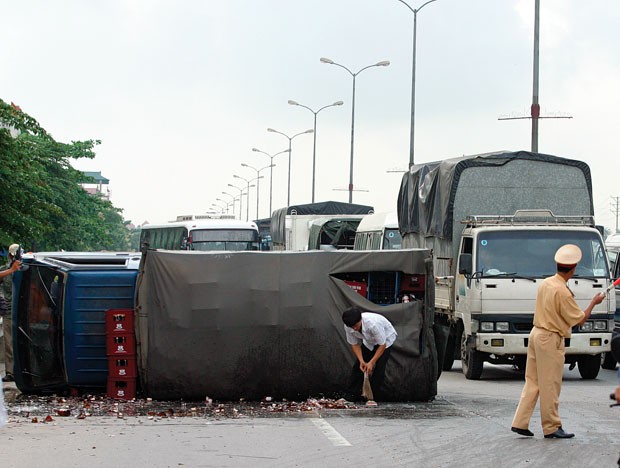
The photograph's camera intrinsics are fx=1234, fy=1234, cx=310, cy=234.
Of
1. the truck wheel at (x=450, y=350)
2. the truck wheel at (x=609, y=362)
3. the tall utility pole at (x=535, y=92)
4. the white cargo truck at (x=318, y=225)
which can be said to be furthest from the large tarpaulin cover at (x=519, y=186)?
the white cargo truck at (x=318, y=225)

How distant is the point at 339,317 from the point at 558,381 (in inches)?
161

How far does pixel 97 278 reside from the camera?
1456 centimetres

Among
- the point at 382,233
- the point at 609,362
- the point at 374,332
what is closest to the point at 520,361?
the point at 609,362

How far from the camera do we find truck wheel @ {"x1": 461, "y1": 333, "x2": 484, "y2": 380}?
19078 mm

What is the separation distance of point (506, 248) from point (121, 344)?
6.96 meters

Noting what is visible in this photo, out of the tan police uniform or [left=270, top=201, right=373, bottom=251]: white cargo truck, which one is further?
[left=270, top=201, right=373, bottom=251]: white cargo truck

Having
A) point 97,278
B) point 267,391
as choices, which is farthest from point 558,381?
point 97,278

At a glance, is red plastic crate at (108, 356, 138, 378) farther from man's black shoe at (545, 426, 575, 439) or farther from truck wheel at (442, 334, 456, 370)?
truck wheel at (442, 334, 456, 370)

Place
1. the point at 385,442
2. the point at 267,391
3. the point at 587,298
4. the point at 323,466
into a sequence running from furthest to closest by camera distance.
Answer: the point at 587,298, the point at 267,391, the point at 385,442, the point at 323,466

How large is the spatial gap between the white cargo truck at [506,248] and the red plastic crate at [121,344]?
16.7ft

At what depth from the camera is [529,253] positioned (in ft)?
61.3

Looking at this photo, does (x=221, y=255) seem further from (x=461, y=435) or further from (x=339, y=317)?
(x=461, y=435)

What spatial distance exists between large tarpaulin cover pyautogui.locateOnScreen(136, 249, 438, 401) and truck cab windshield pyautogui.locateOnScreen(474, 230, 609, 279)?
4.35 meters

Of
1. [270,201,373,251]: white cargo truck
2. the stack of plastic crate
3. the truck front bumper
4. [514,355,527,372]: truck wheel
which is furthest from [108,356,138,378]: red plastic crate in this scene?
[270,201,373,251]: white cargo truck
